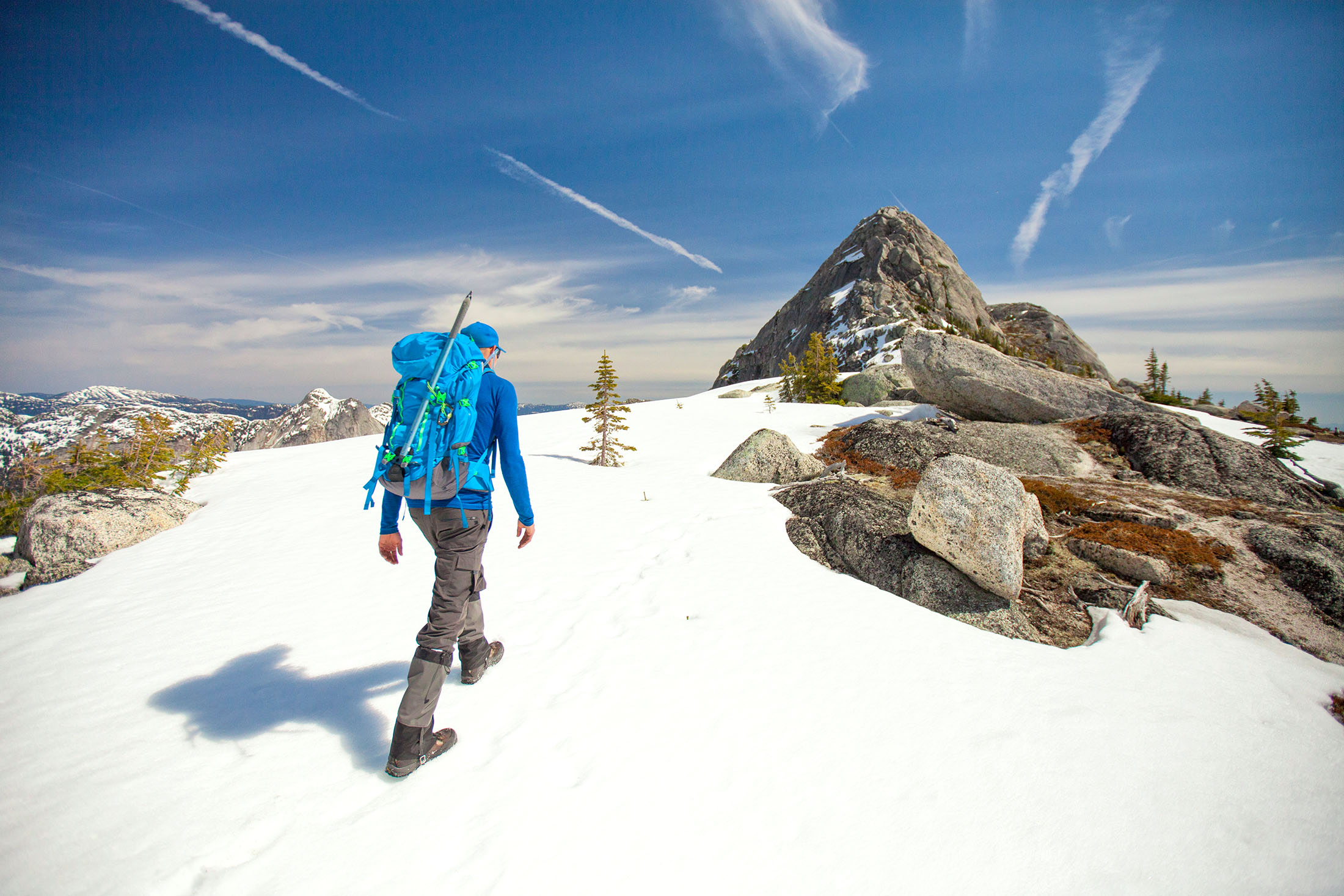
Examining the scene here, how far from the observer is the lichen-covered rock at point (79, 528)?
23.8ft

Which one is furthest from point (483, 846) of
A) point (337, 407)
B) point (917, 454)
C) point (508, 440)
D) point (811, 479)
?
point (337, 407)

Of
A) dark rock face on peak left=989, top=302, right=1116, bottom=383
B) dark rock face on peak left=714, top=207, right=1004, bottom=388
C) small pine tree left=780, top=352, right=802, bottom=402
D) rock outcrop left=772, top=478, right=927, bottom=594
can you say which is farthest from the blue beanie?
dark rock face on peak left=989, top=302, right=1116, bottom=383

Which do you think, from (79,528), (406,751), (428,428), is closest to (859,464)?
(428,428)

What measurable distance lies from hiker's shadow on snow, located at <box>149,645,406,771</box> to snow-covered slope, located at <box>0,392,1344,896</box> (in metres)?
0.03

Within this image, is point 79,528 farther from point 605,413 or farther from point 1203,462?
point 1203,462

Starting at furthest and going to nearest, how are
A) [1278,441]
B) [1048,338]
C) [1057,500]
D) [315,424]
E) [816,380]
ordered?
[1048,338], [315,424], [816,380], [1278,441], [1057,500]

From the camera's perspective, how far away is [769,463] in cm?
1072

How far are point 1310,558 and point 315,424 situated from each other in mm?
35627

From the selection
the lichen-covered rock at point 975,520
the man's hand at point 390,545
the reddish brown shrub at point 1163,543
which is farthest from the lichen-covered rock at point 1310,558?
the man's hand at point 390,545

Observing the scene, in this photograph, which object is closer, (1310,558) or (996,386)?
(1310,558)

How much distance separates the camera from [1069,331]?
64875 mm

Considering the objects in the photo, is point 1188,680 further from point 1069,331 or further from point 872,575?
point 1069,331

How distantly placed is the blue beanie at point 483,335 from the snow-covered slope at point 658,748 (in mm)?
2922

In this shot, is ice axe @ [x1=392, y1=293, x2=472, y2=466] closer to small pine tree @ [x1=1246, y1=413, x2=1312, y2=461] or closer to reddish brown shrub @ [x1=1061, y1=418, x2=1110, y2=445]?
reddish brown shrub @ [x1=1061, y1=418, x2=1110, y2=445]
